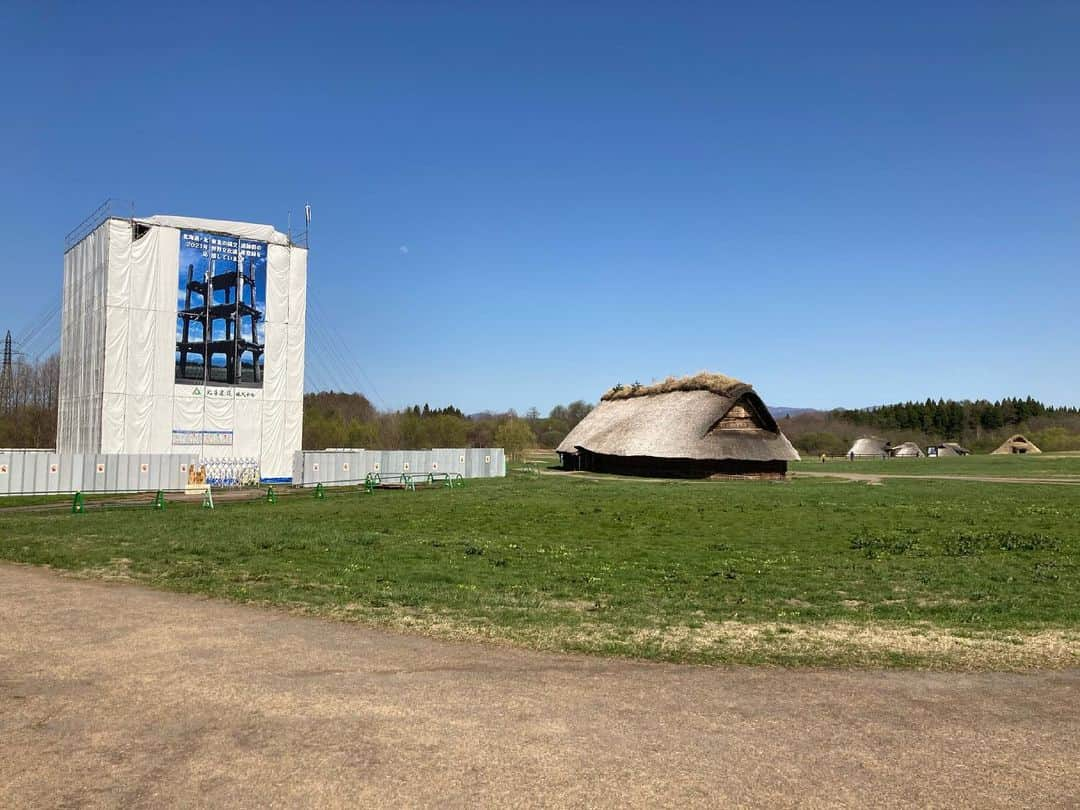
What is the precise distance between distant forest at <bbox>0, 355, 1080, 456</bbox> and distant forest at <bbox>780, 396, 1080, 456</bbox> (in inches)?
8.6

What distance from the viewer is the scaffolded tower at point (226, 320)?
1937 inches

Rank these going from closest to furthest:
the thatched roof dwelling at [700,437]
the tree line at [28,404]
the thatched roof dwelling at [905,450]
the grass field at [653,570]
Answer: the grass field at [653,570] < the thatched roof dwelling at [700,437] < the tree line at [28,404] < the thatched roof dwelling at [905,450]

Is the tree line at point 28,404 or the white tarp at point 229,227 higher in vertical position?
the white tarp at point 229,227

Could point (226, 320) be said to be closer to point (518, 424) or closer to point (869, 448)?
point (518, 424)

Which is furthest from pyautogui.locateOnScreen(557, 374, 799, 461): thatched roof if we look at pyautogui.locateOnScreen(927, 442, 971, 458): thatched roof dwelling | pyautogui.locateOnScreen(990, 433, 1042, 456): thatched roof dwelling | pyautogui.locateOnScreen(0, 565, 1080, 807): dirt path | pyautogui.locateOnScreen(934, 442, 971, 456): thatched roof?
pyautogui.locateOnScreen(934, 442, 971, 456): thatched roof

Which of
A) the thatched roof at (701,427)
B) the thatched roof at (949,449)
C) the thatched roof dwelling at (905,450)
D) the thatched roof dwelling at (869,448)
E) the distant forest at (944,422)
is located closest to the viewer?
the thatched roof at (701,427)

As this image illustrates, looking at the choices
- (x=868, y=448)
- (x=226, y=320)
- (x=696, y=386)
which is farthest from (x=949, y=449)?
(x=226, y=320)

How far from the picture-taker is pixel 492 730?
21.7 feet

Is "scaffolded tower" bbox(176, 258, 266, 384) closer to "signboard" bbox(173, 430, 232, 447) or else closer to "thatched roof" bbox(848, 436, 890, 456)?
"signboard" bbox(173, 430, 232, 447)

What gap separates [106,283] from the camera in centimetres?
4669

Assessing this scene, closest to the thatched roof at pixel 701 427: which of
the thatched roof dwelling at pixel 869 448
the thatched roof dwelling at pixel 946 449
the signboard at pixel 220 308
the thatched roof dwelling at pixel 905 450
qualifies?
the signboard at pixel 220 308

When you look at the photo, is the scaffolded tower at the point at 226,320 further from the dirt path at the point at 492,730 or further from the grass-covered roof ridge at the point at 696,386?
the dirt path at the point at 492,730

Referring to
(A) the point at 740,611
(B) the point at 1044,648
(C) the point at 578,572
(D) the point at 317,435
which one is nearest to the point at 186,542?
(C) the point at 578,572

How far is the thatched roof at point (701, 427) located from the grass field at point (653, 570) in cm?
2398
